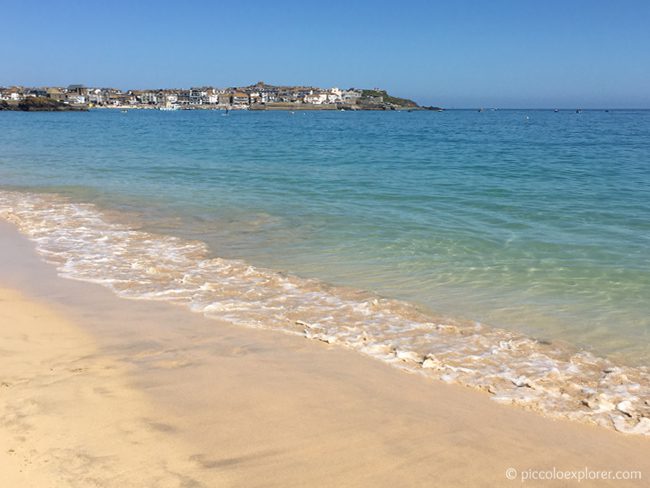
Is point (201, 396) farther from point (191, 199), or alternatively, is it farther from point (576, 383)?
point (191, 199)

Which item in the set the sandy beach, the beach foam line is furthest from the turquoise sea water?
the sandy beach

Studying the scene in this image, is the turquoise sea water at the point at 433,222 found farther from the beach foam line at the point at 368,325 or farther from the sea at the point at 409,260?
the beach foam line at the point at 368,325

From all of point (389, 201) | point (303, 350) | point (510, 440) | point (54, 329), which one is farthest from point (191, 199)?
point (510, 440)

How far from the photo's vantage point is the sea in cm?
573

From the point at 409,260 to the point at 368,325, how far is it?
3137 millimetres

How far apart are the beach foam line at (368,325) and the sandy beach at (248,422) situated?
0.97 ft

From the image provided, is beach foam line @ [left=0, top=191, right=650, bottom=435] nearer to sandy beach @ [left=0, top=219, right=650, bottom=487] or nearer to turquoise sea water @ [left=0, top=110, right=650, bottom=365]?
sandy beach @ [left=0, top=219, right=650, bottom=487]

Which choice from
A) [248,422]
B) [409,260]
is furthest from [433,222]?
[248,422]

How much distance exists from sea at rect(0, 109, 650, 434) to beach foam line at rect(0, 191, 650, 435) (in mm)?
25

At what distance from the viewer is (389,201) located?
15297 mm

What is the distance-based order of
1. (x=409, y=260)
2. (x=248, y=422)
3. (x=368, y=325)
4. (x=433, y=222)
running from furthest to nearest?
(x=433, y=222) → (x=409, y=260) → (x=368, y=325) → (x=248, y=422)

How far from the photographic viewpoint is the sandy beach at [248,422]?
3.66m

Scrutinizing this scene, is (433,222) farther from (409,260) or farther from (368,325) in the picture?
(368,325)

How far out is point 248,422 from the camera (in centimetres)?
428
